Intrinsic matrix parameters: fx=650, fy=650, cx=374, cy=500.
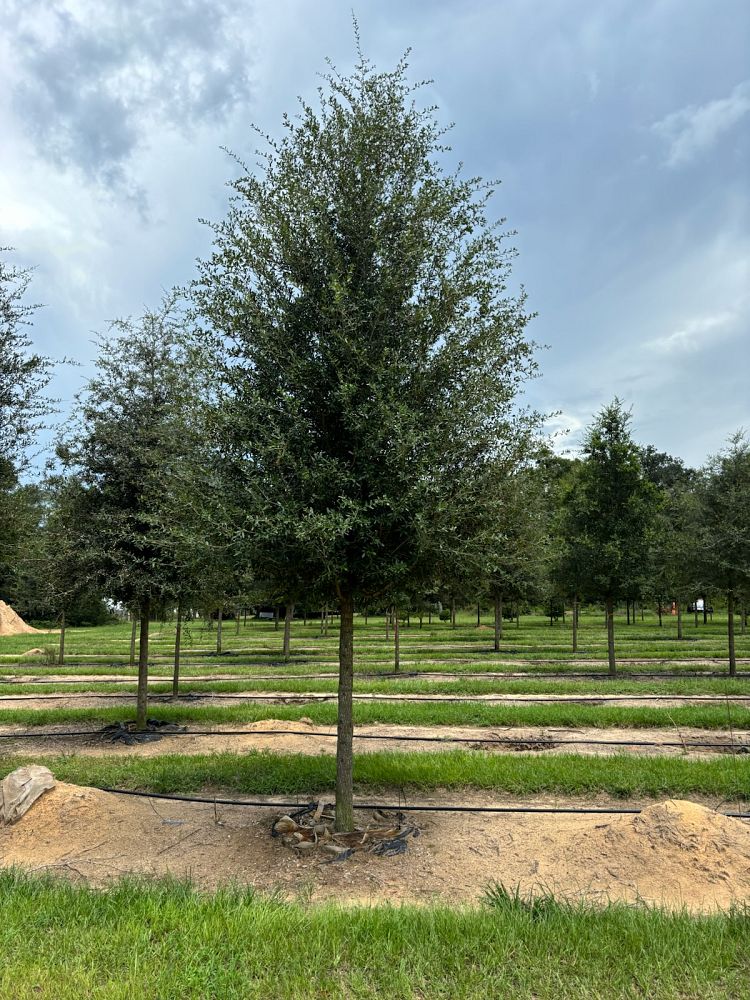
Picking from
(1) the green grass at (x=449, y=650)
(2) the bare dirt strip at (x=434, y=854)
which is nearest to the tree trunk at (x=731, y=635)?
(1) the green grass at (x=449, y=650)

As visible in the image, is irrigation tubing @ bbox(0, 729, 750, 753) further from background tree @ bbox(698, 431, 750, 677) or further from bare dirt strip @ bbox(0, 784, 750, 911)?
background tree @ bbox(698, 431, 750, 677)

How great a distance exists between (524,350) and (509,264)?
956mm

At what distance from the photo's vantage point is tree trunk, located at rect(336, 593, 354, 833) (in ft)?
21.4

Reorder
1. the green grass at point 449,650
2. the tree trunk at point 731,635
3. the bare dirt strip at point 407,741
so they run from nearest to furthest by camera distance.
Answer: the bare dirt strip at point 407,741
the tree trunk at point 731,635
the green grass at point 449,650

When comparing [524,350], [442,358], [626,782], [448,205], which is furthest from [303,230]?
[626,782]

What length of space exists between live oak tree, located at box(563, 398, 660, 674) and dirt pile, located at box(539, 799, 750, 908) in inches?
544

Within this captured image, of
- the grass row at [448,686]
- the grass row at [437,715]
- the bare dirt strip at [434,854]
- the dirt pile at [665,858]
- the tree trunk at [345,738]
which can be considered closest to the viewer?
the dirt pile at [665,858]

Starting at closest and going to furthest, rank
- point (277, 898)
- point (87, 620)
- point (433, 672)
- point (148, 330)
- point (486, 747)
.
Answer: point (277, 898) → point (486, 747) → point (148, 330) → point (433, 672) → point (87, 620)

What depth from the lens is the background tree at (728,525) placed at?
18391 mm

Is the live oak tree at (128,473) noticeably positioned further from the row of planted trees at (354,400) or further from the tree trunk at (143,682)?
the row of planted trees at (354,400)

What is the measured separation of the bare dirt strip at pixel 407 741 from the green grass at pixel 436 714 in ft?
0.91

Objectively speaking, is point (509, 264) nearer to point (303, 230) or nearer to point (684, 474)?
point (303, 230)

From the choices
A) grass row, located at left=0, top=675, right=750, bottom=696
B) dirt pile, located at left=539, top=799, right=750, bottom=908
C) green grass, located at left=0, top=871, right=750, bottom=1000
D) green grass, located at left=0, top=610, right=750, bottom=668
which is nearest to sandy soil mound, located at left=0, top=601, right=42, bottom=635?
green grass, located at left=0, top=610, right=750, bottom=668

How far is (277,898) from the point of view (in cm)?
482
